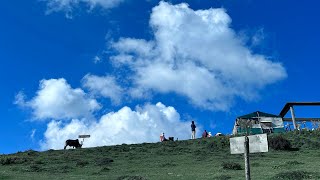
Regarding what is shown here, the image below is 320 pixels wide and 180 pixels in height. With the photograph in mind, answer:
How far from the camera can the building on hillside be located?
59812mm

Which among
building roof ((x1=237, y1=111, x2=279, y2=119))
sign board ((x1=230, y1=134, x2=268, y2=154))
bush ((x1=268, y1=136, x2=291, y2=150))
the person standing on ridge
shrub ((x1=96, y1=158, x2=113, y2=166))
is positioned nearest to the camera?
sign board ((x1=230, y1=134, x2=268, y2=154))

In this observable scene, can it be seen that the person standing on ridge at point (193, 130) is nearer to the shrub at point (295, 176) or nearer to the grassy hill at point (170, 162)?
the grassy hill at point (170, 162)

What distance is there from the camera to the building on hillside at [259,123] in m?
59.8

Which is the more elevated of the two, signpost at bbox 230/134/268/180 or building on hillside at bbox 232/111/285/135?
building on hillside at bbox 232/111/285/135

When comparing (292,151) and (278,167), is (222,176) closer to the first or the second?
(278,167)

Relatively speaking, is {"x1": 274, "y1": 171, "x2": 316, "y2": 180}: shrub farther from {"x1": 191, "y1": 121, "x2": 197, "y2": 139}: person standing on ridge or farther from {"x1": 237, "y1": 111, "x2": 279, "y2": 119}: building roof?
{"x1": 237, "y1": 111, "x2": 279, "y2": 119}: building roof

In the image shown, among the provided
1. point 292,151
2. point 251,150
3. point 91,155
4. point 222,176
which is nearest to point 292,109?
point 292,151

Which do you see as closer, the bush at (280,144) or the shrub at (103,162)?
the shrub at (103,162)

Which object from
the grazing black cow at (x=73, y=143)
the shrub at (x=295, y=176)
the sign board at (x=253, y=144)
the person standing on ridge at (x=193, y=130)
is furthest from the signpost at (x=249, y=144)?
the grazing black cow at (x=73, y=143)

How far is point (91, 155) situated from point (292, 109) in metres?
27.5

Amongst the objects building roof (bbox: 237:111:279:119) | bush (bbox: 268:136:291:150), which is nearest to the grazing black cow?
building roof (bbox: 237:111:279:119)

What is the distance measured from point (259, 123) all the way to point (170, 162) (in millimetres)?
26968

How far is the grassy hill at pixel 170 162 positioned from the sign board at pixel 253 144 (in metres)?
13.7

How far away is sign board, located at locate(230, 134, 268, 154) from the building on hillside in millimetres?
49360
